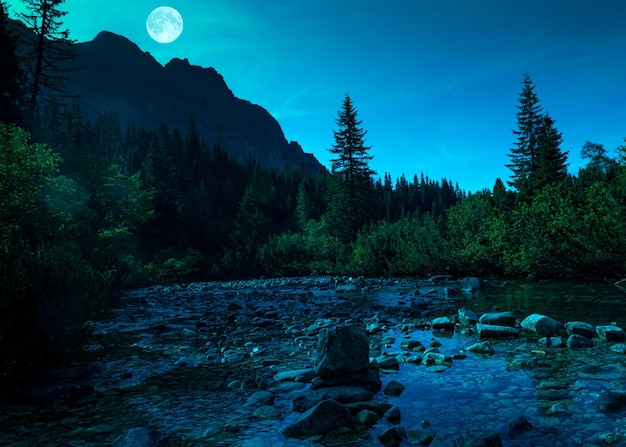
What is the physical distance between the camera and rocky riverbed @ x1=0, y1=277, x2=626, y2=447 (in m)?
4.08

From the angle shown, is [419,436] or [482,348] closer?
[419,436]

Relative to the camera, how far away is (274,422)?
4.57 metres

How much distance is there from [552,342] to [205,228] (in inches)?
2720

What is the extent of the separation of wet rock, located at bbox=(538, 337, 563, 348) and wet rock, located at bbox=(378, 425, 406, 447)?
477 centimetres

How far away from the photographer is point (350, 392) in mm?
5238

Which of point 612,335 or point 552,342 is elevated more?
point 612,335

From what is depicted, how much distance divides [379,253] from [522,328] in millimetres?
25306

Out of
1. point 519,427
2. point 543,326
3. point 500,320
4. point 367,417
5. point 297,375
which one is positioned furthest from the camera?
point 500,320

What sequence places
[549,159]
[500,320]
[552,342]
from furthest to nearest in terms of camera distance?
[549,159] → [500,320] → [552,342]

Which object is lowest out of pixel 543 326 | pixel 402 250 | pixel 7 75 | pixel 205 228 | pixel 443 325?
pixel 443 325

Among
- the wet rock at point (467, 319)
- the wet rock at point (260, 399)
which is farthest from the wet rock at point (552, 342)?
the wet rock at point (260, 399)

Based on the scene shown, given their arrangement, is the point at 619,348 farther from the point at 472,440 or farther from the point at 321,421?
the point at 321,421

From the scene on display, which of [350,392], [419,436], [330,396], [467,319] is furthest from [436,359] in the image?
[467,319]

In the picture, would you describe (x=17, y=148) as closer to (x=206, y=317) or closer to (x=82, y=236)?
(x=82, y=236)
